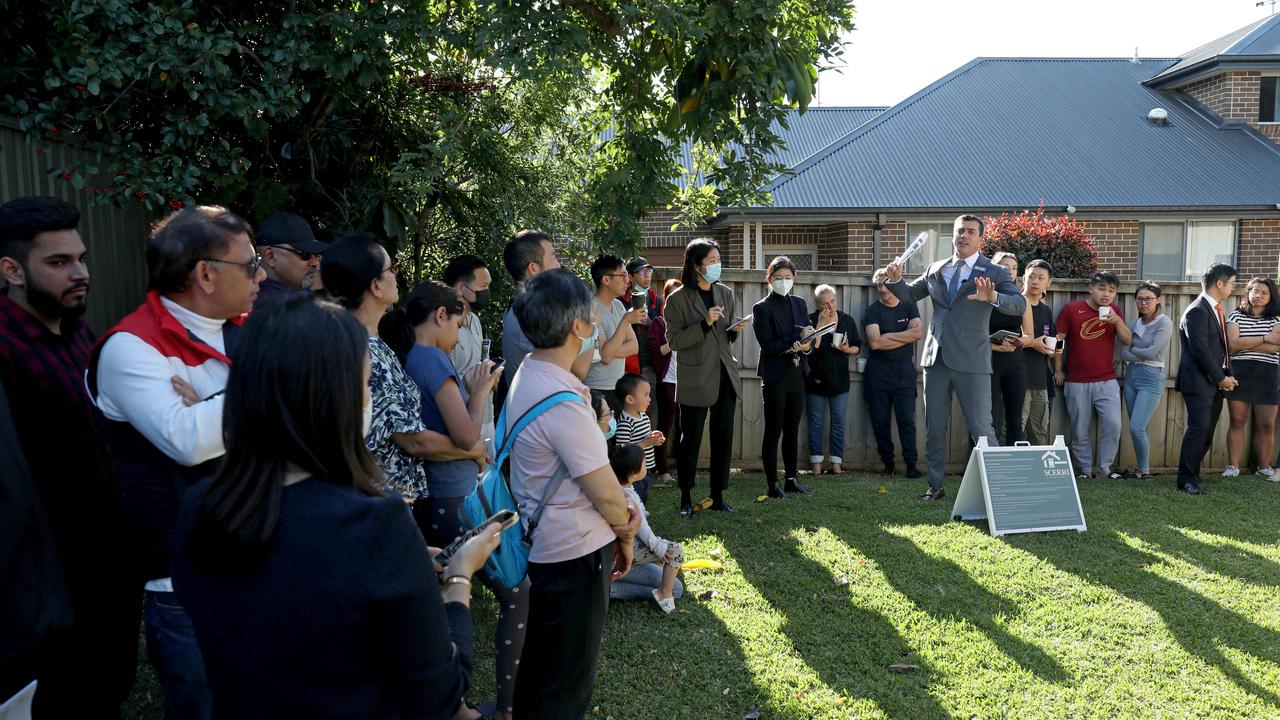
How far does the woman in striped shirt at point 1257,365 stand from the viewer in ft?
30.2

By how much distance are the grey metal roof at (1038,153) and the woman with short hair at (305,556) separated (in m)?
15.9

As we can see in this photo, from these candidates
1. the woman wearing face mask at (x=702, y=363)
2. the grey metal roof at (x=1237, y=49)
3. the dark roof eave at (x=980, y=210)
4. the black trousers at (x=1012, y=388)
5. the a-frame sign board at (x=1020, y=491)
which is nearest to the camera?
the a-frame sign board at (x=1020, y=491)

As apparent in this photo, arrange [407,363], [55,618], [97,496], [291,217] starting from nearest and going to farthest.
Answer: [55,618] < [97,496] < [407,363] < [291,217]

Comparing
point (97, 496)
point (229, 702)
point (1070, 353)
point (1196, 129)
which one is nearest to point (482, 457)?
point (97, 496)

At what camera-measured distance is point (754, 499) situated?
8.04 metres

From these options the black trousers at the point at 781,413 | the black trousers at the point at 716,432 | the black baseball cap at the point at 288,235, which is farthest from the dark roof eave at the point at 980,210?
the black baseball cap at the point at 288,235

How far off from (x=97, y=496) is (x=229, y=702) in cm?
171

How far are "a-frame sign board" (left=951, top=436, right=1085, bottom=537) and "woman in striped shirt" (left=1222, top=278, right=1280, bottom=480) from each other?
3608 millimetres

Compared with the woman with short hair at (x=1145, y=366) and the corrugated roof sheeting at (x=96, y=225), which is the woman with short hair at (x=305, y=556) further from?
the woman with short hair at (x=1145, y=366)

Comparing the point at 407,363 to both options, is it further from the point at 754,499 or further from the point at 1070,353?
the point at 1070,353

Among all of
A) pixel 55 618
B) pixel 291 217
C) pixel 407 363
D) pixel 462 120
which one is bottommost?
pixel 55 618

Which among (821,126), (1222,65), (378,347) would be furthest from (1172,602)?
(821,126)

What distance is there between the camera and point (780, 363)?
8.05 meters

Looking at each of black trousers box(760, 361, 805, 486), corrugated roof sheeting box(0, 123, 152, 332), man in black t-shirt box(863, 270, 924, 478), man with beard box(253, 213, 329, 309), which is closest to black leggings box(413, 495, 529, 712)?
man with beard box(253, 213, 329, 309)
